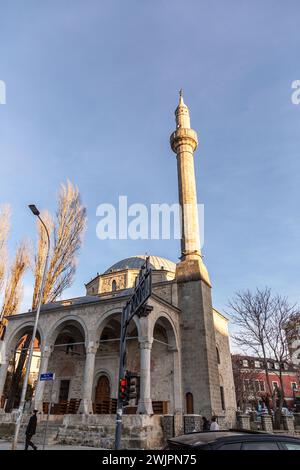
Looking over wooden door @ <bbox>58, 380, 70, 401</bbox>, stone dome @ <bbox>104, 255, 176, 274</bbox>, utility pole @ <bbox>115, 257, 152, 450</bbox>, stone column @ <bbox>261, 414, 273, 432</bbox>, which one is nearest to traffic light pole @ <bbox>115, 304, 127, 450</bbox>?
utility pole @ <bbox>115, 257, 152, 450</bbox>

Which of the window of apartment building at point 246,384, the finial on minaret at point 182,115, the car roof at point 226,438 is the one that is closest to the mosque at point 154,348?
the finial on minaret at point 182,115

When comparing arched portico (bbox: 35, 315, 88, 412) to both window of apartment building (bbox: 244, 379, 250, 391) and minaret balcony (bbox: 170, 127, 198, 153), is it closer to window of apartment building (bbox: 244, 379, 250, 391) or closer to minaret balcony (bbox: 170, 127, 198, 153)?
minaret balcony (bbox: 170, 127, 198, 153)

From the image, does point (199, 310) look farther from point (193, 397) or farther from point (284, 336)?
point (284, 336)

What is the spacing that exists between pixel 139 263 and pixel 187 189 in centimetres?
924

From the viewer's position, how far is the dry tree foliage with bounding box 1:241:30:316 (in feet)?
73.8

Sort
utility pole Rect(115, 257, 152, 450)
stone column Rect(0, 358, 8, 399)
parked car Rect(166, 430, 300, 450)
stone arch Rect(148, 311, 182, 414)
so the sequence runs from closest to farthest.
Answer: parked car Rect(166, 430, 300, 450) < utility pole Rect(115, 257, 152, 450) < stone arch Rect(148, 311, 182, 414) < stone column Rect(0, 358, 8, 399)

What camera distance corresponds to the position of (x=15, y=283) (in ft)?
74.6

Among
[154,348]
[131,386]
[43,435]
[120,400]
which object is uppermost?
[154,348]

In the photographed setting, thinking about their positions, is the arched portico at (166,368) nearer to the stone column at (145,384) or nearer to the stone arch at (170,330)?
the stone arch at (170,330)

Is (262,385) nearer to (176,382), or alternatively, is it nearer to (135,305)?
(176,382)

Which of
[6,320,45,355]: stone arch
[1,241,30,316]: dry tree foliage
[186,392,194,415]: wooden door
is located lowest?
[186,392,194,415]: wooden door

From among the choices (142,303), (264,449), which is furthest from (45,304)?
(264,449)

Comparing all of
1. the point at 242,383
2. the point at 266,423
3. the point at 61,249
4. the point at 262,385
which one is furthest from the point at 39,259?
the point at 262,385

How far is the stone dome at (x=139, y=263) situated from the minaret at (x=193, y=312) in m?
7.98
